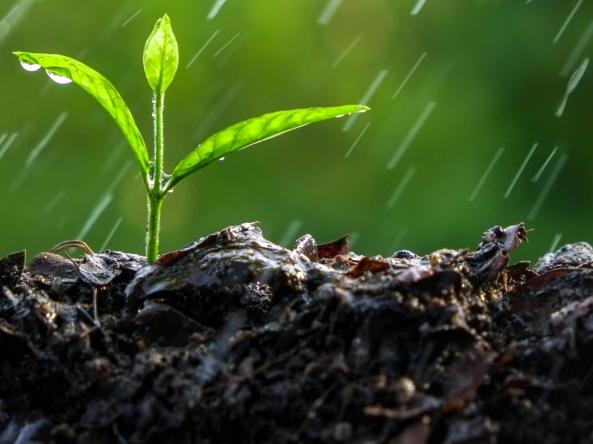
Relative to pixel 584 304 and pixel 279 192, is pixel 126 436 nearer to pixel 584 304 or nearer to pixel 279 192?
pixel 584 304

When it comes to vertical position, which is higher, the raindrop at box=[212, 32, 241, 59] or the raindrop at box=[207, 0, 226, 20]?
the raindrop at box=[207, 0, 226, 20]

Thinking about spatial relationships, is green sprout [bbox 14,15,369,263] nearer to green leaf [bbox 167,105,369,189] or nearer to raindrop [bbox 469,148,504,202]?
green leaf [bbox 167,105,369,189]

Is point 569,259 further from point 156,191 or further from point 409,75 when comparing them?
point 409,75

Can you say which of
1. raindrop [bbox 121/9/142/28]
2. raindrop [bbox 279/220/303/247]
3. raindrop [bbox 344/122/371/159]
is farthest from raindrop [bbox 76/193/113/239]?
raindrop [bbox 344/122/371/159]

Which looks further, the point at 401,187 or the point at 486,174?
the point at 401,187

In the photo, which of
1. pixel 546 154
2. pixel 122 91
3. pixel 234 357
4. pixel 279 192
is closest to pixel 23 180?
pixel 122 91

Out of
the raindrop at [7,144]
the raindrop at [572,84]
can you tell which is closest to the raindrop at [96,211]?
the raindrop at [7,144]

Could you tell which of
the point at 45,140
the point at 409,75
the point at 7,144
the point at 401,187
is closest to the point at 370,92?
A: the point at 409,75
